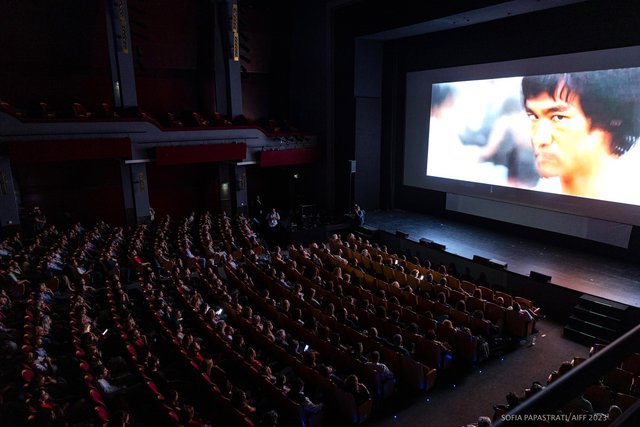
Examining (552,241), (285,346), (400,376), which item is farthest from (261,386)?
(552,241)

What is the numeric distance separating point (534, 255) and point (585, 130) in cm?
Result: 370

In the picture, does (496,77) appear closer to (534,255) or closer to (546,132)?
(546,132)

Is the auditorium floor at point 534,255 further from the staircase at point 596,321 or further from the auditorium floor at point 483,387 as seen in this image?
the auditorium floor at point 483,387

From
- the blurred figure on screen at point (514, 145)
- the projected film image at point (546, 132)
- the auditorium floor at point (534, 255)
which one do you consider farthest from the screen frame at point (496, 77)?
the auditorium floor at point (534, 255)

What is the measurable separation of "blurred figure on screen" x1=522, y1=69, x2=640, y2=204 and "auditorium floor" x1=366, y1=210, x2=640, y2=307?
5.78 ft

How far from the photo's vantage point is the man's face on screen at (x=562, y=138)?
11.9 metres

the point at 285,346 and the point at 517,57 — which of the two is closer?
the point at 285,346

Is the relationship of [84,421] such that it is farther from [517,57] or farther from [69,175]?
[517,57]

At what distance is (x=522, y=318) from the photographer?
8.41 m

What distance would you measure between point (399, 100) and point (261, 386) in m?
14.0

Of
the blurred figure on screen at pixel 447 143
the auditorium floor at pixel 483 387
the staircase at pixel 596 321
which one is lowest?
the auditorium floor at pixel 483 387

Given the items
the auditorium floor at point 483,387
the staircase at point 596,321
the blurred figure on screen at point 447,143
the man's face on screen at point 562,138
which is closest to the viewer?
the auditorium floor at point 483,387

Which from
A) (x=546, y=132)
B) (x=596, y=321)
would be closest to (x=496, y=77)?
(x=546, y=132)

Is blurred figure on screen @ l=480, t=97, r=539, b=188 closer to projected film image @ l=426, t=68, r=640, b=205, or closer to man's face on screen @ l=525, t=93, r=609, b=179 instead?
projected film image @ l=426, t=68, r=640, b=205
